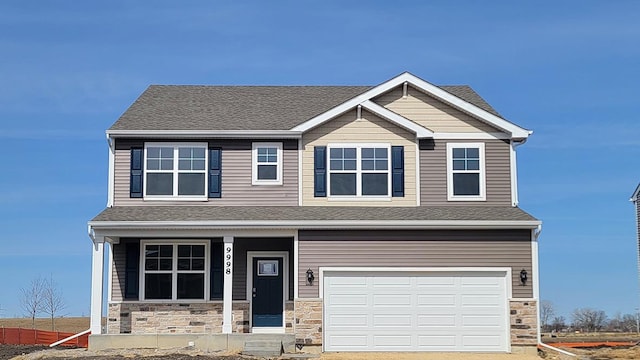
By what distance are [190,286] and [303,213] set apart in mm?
3730

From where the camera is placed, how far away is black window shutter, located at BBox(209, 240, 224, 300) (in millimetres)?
23172

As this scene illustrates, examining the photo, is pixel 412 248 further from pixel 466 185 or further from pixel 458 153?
pixel 458 153

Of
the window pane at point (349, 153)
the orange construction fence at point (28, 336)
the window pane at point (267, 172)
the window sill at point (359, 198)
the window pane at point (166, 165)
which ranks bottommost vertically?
the orange construction fence at point (28, 336)

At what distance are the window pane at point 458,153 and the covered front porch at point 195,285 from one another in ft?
16.0

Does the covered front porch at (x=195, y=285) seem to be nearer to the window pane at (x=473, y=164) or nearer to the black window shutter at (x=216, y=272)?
the black window shutter at (x=216, y=272)

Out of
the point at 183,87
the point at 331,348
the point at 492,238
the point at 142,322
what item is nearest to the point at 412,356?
the point at 331,348

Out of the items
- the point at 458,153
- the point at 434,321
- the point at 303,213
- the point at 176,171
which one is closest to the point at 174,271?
the point at 176,171

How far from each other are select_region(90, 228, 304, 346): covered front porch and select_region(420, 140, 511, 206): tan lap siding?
3.93 m

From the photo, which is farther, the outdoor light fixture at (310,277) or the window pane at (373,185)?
the window pane at (373,185)

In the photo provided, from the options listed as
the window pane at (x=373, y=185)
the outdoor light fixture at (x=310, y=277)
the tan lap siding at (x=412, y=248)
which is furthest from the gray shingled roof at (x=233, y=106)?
the outdoor light fixture at (x=310, y=277)

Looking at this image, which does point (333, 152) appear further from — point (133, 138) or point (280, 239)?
point (133, 138)

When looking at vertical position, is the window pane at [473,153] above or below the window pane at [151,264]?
above

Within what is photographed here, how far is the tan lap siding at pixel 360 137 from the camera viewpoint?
76.6ft

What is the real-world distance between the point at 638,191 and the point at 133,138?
2060 centimetres
